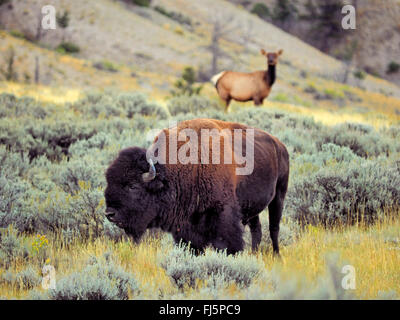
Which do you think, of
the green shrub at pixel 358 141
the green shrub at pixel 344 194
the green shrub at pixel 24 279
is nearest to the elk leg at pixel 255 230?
the green shrub at pixel 344 194

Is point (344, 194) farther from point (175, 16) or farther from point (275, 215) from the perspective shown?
point (175, 16)

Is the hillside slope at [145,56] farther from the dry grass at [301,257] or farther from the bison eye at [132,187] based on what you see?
the bison eye at [132,187]

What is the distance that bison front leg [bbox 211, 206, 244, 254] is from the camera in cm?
465

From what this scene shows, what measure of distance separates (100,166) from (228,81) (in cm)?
901

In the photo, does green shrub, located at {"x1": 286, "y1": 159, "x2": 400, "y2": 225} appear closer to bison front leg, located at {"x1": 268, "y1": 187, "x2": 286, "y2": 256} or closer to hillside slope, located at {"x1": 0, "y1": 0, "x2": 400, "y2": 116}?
bison front leg, located at {"x1": 268, "y1": 187, "x2": 286, "y2": 256}

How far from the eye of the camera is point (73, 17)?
44.6 meters

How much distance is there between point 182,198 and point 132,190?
1.90 ft

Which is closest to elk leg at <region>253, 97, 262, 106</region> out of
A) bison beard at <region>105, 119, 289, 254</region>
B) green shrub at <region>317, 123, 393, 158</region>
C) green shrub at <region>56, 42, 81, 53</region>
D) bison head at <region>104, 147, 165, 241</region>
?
green shrub at <region>317, 123, 393, 158</region>

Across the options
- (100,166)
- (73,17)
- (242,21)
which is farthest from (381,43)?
(100,166)

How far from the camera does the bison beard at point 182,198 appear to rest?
4.42 metres

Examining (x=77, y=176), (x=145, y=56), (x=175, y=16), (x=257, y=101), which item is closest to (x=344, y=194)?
(x=77, y=176)

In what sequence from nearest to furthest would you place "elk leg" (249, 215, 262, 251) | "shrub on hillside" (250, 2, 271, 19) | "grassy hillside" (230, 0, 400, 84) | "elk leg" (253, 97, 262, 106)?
"elk leg" (249, 215, 262, 251), "elk leg" (253, 97, 262, 106), "grassy hillside" (230, 0, 400, 84), "shrub on hillside" (250, 2, 271, 19)

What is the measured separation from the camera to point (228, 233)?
4.66 metres
